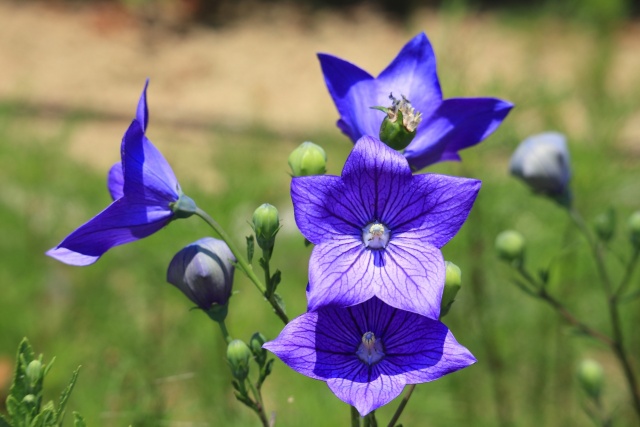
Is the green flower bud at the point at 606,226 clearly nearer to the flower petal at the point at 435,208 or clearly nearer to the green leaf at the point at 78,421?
the flower petal at the point at 435,208

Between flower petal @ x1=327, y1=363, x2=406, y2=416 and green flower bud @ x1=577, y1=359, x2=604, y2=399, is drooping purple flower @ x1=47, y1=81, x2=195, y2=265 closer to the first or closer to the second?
flower petal @ x1=327, y1=363, x2=406, y2=416

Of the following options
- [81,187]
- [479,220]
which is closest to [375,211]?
[479,220]

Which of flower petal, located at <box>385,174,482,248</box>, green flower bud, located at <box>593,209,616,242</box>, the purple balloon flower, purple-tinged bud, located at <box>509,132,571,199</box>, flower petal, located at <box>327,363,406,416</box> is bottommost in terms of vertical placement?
green flower bud, located at <box>593,209,616,242</box>

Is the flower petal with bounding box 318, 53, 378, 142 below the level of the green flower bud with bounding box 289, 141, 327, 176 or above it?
above

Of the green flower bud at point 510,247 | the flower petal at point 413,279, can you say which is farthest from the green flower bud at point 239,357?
the green flower bud at point 510,247

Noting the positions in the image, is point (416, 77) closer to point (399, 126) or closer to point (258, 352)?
point (399, 126)

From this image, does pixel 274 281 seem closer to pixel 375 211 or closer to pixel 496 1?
pixel 375 211

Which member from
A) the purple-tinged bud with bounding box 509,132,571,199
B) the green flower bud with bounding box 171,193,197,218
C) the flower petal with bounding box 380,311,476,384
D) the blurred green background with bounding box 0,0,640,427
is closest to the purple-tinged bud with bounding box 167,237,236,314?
the green flower bud with bounding box 171,193,197,218
